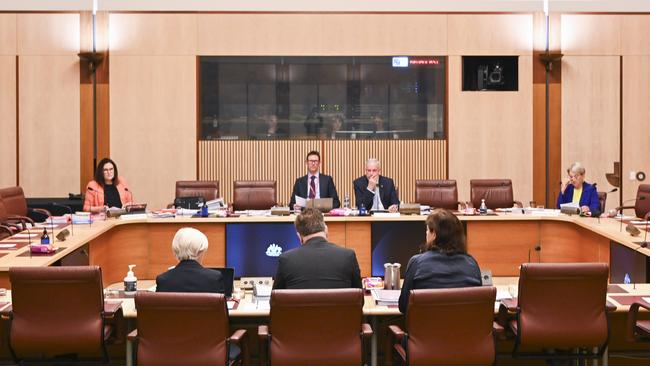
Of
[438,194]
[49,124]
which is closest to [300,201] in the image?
[438,194]

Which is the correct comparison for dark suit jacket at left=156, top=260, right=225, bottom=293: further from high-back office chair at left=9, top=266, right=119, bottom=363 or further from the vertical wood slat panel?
the vertical wood slat panel

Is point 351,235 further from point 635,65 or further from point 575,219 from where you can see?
point 635,65

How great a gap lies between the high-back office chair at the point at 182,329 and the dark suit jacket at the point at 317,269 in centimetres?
62

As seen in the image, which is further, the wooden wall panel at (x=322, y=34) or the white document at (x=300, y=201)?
the wooden wall panel at (x=322, y=34)

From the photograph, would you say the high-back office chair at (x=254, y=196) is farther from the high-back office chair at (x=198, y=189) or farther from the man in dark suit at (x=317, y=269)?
the man in dark suit at (x=317, y=269)

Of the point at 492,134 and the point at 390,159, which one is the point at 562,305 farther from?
the point at 492,134

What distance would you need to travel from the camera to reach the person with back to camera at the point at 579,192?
9.05 metres

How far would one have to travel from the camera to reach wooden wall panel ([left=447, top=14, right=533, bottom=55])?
466 inches

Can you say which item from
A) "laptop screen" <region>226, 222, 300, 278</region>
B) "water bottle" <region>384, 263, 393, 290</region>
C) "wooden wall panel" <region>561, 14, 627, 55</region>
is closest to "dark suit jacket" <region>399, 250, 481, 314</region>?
"water bottle" <region>384, 263, 393, 290</region>

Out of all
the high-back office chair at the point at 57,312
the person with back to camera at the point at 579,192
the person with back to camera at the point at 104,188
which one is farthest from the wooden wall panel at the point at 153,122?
the high-back office chair at the point at 57,312

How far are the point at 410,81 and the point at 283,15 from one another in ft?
6.61

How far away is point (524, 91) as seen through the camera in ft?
39.2

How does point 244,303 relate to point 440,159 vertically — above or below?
below

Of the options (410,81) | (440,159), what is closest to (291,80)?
(410,81)
